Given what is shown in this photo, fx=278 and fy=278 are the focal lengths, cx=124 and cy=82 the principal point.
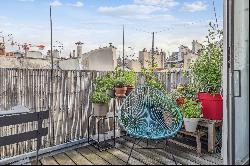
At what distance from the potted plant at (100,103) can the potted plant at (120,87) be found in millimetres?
168

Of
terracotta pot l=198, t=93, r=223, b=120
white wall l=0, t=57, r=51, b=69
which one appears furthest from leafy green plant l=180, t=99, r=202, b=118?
white wall l=0, t=57, r=51, b=69

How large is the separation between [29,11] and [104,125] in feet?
19.8

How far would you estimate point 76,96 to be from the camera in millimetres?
4328

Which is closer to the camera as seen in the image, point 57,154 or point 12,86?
point 57,154

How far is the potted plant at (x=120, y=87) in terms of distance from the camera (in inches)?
163

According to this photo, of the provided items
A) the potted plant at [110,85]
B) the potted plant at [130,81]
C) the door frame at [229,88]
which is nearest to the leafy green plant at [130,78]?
the potted plant at [130,81]

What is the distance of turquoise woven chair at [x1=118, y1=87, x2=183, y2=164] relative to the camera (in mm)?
3625

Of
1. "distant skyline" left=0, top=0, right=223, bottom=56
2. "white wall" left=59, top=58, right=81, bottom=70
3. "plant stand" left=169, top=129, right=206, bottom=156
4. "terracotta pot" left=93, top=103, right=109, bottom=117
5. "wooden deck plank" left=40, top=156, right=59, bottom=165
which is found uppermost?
"distant skyline" left=0, top=0, right=223, bottom=56

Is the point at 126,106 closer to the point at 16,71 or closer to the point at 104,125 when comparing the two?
the point at 104,125

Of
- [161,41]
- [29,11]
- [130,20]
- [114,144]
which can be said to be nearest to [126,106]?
[114,144]

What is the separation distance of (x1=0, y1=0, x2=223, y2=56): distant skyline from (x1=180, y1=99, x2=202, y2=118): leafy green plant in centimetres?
419

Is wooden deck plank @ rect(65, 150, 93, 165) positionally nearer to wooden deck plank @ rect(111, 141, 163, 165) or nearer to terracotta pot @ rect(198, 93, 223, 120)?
wooden deck plank @ rect(111, 141, 163, 165)

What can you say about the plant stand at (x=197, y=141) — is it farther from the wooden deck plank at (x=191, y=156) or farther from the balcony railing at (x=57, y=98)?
the balcony railing at (x=57, y=98)

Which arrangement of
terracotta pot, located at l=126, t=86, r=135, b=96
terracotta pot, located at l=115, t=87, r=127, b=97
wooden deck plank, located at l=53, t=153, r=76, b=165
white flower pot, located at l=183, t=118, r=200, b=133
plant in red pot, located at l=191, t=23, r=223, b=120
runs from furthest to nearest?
terracotta pot, located at l=126, t=86, r=135, b=96 < terracotta pot, located at l=115, t=87, r=127, b=97 < plant in red pot, located at l=191, t=23, r=223, b=120 < white flower pot, located at l=183, t=118, r=200, b=133 < wooden deck plank, located at l=53, t=153, r=76, b=165
